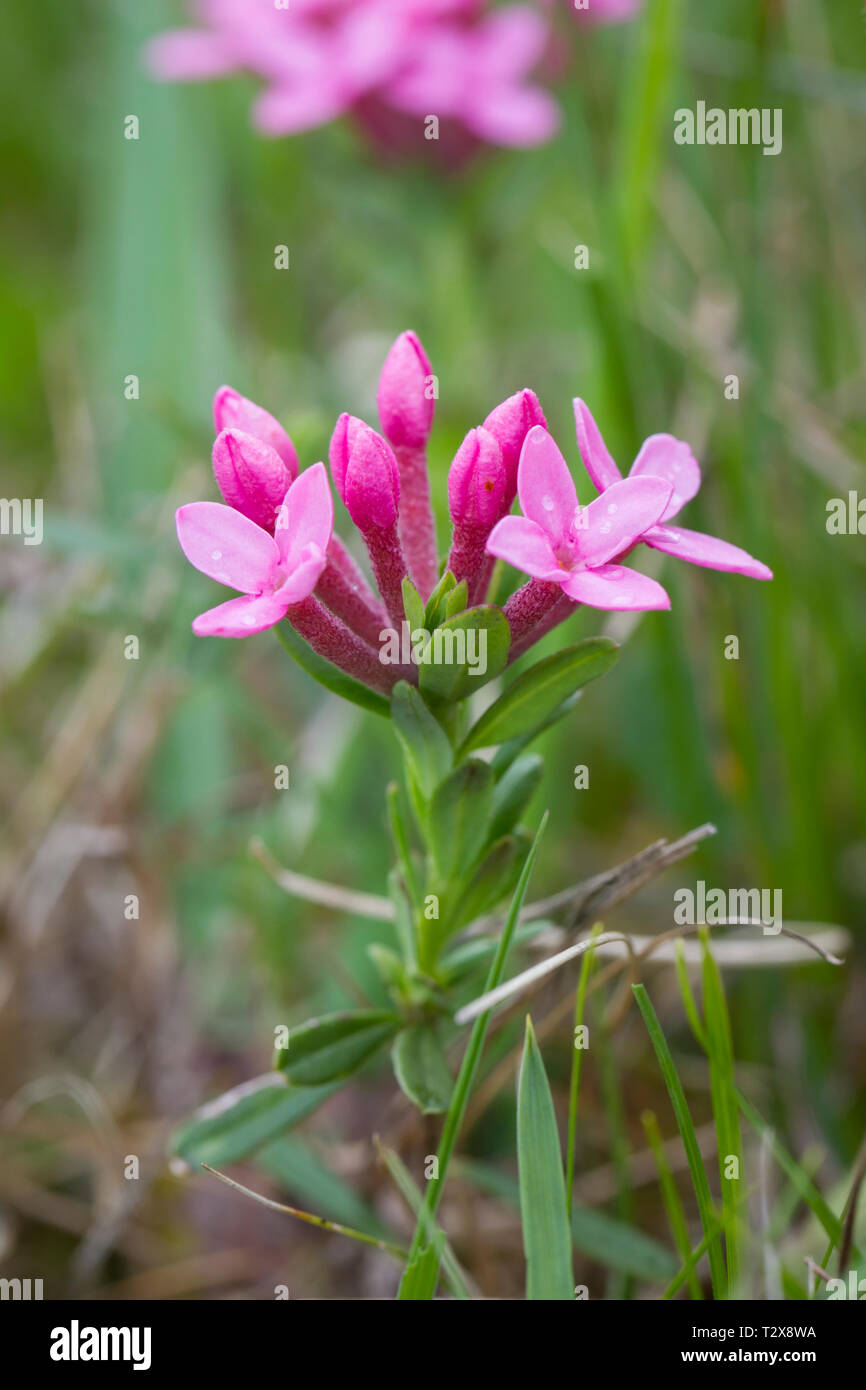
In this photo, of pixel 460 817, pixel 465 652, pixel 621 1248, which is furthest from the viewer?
pixel 621 1248

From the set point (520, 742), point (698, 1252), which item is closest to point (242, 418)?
point (520, 742)

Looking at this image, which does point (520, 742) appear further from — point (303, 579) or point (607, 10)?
point (607, 10)

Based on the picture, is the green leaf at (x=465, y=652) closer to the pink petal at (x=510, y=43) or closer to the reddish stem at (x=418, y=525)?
the reddish stem at (x=418, y=525)

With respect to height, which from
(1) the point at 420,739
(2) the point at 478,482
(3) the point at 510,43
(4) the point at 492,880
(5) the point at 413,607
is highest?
(3) the point at 510,43

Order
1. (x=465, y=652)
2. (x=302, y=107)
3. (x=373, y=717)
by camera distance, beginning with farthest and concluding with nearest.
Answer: (x=302, y=107)
(x=373, y=717)
(x=465, y=652)
